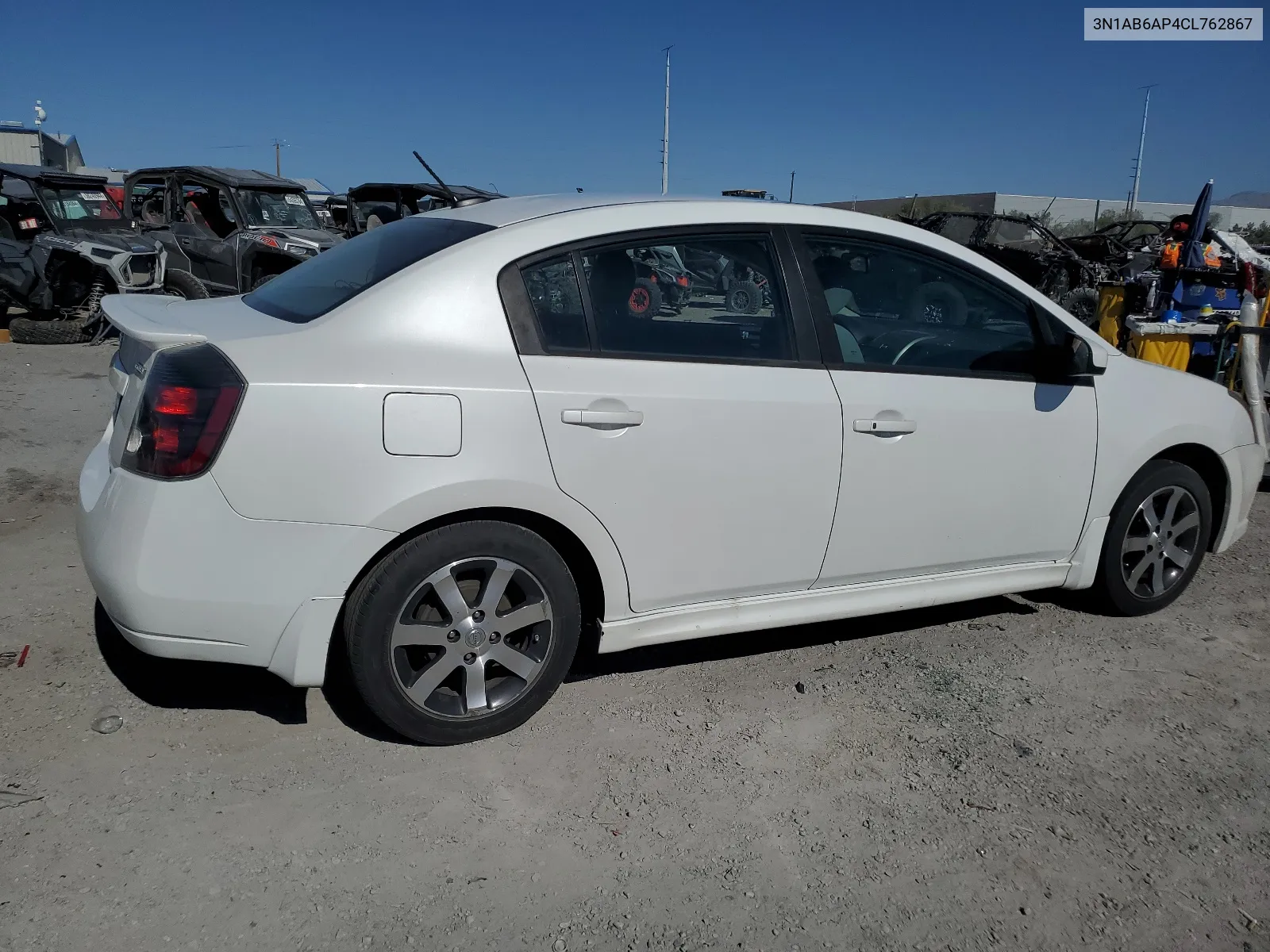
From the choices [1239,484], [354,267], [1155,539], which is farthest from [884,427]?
[1239,484]

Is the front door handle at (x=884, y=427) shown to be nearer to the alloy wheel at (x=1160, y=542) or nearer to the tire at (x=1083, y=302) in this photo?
the alloy wheel at (x=1160, y=542)

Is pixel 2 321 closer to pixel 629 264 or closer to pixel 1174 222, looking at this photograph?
pixel 629 264

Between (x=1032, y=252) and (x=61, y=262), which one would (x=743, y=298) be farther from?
(x=1032, y=252)

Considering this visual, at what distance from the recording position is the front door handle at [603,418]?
9.50 feet

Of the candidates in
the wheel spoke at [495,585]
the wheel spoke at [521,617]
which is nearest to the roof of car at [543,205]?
the wheel spoke at [495,585]

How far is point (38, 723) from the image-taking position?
305 cm

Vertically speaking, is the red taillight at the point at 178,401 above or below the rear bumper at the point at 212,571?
above

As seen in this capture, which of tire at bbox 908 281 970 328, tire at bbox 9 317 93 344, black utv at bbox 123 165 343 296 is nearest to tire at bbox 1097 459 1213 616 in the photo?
tire at bbox 908 281 970 328

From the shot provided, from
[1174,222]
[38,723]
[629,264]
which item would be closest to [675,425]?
[629,264]

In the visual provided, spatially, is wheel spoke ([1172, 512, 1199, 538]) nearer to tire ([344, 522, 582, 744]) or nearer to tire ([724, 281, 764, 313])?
tire ([724, 281, 764, 313])

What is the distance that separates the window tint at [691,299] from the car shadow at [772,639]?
112cm

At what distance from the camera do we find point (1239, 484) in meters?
4.29

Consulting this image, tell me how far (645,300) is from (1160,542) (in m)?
2.61

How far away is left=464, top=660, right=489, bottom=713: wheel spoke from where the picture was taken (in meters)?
2.97
